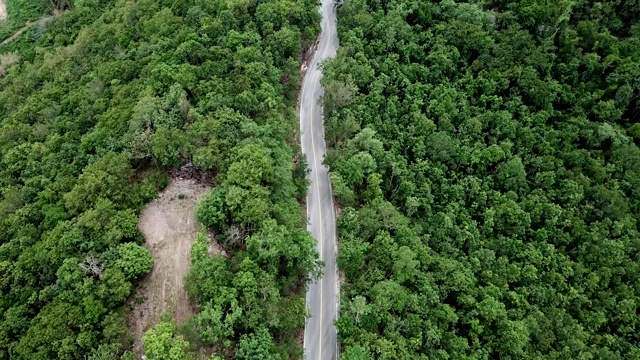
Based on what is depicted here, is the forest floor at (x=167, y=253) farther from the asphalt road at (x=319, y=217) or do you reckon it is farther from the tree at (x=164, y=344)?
the asphalt road at (x=319, y=217)

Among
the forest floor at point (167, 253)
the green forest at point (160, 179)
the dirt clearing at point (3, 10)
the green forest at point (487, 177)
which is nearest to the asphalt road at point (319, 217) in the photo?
the green forest at point (160, 179)

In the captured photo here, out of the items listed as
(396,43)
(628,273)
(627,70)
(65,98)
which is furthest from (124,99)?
(627,70)

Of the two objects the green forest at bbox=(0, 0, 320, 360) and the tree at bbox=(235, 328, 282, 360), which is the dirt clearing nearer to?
the green forest at bbox=(0, 0, 320, 360)

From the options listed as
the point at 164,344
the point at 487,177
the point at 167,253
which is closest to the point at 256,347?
the point at 164,344

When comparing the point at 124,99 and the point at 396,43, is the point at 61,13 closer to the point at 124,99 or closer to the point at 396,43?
the point at 124,99

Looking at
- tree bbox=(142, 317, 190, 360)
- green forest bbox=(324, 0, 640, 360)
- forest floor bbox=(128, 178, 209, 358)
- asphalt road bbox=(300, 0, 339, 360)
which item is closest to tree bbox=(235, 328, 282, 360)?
tree bbox=(142, 317, 190, 360)

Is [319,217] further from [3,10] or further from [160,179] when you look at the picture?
[3,10]
